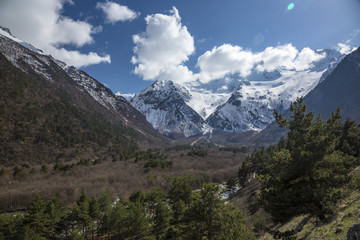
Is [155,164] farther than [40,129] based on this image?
No

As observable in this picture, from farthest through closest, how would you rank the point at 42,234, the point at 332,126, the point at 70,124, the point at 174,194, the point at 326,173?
the point at 70,124
the point at 174,194
the point at 42,234
the point at 332,126
the point at 326,173

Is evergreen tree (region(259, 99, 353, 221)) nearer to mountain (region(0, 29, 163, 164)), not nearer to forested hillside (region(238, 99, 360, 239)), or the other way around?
forested hillside (region(238, 99, 360, 239))

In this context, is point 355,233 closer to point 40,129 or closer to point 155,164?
point 155,164

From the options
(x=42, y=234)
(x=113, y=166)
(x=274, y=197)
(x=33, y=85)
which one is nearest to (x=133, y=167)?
(x=113, y=166)

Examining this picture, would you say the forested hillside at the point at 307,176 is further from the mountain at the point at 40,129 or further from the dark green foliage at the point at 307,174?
the mountain at the point at 40,129

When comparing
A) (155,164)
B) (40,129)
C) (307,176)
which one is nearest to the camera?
(307,176)

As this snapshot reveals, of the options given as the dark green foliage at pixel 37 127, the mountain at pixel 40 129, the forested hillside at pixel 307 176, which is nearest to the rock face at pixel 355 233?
the forested hillside at pixel 307 176

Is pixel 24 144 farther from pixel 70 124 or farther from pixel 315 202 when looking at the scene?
pixel 315 202

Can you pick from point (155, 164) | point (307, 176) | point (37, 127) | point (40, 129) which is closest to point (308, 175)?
point (307, 176)

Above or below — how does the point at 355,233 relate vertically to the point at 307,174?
below

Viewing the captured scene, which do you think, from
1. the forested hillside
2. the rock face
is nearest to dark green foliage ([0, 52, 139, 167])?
the forested hillside

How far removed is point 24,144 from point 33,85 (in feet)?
250

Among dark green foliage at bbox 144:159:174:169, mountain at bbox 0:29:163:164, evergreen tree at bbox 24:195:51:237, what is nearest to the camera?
evergreen tree at bbox 24:195:51:237

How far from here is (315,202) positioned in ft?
54.7
